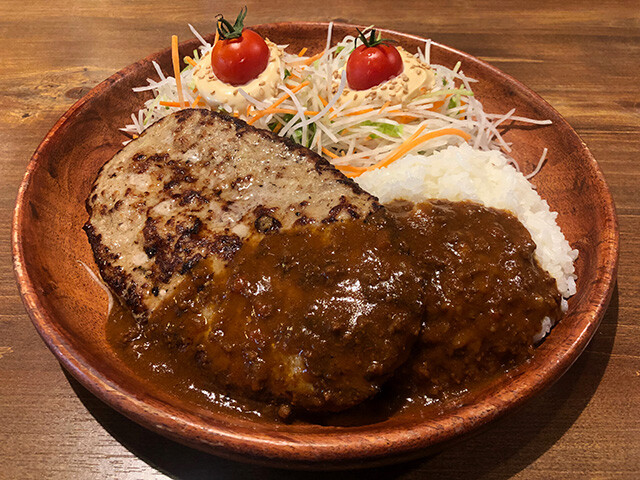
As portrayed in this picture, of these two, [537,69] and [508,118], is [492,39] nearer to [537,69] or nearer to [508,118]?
[537,69]

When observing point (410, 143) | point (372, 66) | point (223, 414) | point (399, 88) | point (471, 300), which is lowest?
point (223, 414)

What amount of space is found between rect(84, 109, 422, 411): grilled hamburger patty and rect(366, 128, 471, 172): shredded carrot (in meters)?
0.77

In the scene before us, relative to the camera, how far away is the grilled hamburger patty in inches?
61.6

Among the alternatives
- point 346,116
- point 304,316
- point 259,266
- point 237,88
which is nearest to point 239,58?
point 237,88

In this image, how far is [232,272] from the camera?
5.67 ft

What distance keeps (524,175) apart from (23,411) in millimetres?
2739

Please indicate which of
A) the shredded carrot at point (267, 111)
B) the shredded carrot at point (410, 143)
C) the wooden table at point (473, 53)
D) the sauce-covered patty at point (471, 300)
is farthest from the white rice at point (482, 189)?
the shredded carrot at point (267, 111)

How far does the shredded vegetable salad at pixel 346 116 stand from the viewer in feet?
8.97

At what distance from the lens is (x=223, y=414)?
1628mm

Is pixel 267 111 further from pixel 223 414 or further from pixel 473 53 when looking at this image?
pixel 473 53

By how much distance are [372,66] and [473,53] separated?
1.58 m

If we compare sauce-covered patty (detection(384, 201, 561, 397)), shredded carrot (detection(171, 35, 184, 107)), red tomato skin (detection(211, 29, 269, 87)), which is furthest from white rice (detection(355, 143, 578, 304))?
shredded carrot (detection(171, 35, 184, 107))

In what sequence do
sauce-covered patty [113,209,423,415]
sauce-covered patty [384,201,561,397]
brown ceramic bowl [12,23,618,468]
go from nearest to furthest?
brown ceramic bowl [12,23,618,468], sauce-covered patty [113,209,423,415], sauce-covered patty [384,201,561,397]

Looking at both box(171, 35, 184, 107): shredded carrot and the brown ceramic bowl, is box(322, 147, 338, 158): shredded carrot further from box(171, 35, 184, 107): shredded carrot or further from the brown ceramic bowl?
the brown ceramic bowl
